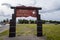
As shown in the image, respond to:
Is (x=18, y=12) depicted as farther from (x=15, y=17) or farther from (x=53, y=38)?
(x=53, y=38)

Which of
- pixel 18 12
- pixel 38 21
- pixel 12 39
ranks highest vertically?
pixel 18 12

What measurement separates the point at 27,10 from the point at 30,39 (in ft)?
3.90

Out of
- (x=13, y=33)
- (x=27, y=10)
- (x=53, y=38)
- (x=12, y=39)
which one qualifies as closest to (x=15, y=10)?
(x=27, y=10)

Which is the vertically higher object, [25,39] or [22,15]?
[22,15]

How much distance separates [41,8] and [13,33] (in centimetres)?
135

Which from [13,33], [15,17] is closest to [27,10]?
[15,17]

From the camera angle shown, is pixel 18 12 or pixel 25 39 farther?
pixel 18 12

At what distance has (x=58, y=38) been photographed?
406 cm

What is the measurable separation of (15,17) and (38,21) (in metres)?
0.84

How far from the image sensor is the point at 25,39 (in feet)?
13.3

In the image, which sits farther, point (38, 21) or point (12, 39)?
point (38, 21)

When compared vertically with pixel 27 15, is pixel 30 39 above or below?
below

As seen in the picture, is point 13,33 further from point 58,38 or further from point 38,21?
point 58,38

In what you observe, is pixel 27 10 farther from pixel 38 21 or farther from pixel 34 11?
pixel 38 21
